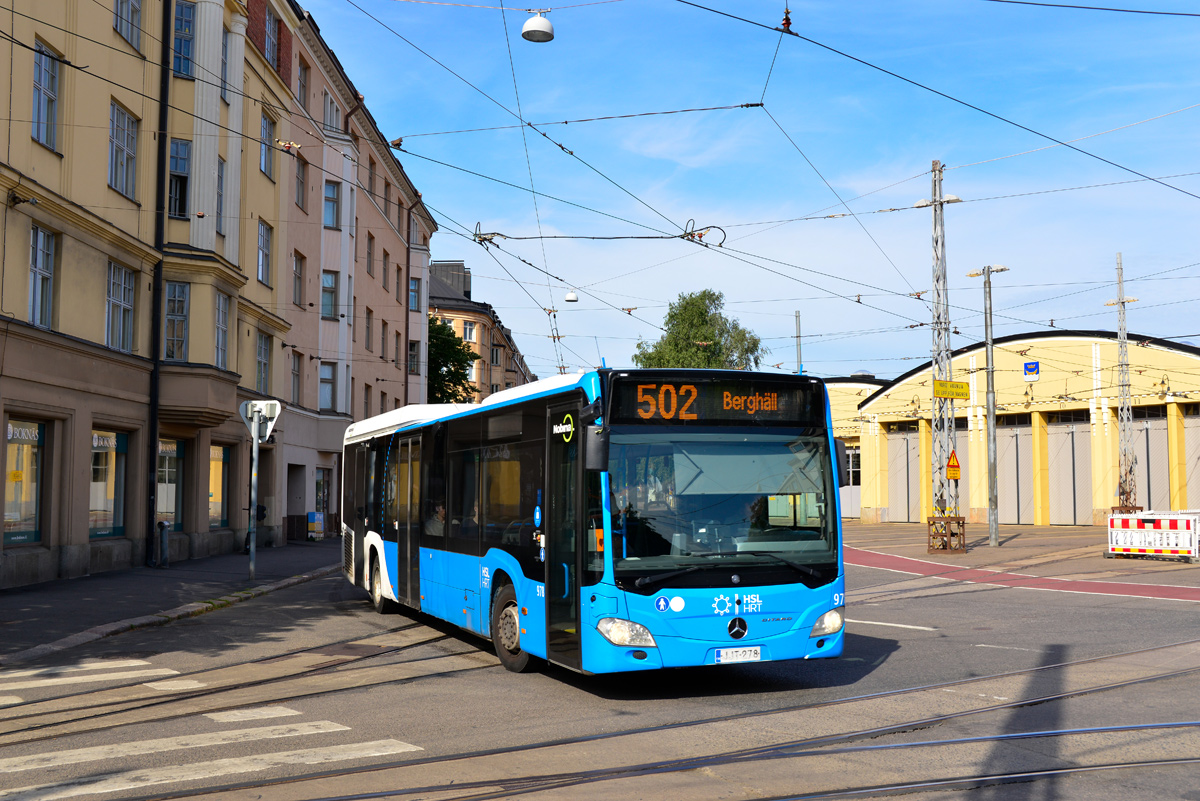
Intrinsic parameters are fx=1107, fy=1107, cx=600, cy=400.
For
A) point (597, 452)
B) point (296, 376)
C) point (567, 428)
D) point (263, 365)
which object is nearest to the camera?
point (597, 452)

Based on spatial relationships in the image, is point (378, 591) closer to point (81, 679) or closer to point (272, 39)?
point (81, 679)

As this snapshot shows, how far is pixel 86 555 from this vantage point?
2027 centimetres

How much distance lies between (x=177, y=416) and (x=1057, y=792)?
21.8 meters

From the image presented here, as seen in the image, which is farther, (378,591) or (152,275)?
(152,275)

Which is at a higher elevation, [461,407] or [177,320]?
[177,320]

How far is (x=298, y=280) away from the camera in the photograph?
1436 inches

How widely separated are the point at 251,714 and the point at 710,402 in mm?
4331

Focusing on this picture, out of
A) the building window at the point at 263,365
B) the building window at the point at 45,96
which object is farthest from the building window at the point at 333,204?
the building window at the point at 45,96

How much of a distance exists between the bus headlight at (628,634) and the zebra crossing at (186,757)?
1998 millimetres

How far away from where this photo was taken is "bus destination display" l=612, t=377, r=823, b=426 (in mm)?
9000

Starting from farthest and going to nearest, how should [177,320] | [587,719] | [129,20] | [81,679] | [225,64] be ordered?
[225,64] → [177,320] → [129,20] → [81,679] → [587,719]

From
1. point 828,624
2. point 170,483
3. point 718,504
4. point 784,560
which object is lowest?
point 828,624

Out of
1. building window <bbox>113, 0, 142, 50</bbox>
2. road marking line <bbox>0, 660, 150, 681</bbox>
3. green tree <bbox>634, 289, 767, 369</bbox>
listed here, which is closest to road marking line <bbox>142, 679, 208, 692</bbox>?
road marking line <bbox>0, 660, 150, 681</bbox>

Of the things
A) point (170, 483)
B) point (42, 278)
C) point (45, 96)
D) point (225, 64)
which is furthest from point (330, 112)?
point (42, 278)
